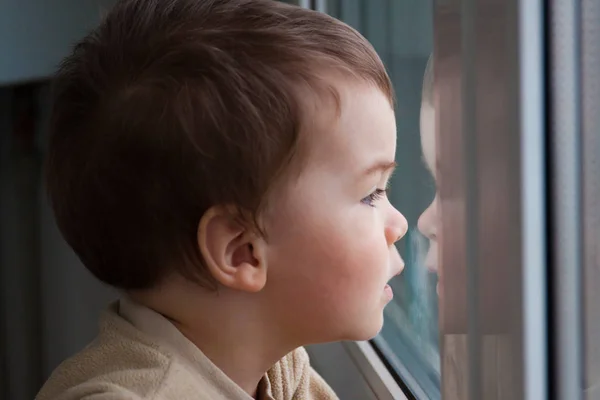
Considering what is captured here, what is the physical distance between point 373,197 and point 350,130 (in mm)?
66

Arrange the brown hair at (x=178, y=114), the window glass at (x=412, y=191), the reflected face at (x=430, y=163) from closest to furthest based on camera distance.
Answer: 1. the brown hair at (x=178, y=114)
2. the reflected face at (x=430, y=163)
3. the window glass at (x=412, y=191)

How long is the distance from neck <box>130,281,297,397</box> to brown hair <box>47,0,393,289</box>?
A: 0.06ft

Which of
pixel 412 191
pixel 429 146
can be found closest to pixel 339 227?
pixel 429 146

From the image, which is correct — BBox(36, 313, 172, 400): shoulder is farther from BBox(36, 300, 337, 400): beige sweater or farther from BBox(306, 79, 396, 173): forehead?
BBox(306, 79, 396, 173): forehead

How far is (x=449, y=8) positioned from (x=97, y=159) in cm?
28

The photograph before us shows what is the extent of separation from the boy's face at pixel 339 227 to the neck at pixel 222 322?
0.07 ft

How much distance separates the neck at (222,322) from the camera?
2.02ft

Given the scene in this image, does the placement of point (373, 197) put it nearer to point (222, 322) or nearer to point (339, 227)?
point (339, 227)

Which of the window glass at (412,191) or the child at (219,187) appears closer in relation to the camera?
the child at (219,187)

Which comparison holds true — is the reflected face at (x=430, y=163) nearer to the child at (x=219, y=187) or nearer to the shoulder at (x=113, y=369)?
the child at (x=219, y=187)

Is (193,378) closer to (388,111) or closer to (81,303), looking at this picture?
(388,111)

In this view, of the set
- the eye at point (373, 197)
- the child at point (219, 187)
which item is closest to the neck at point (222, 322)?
the child at point (219, 187)

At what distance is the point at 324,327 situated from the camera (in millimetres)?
616

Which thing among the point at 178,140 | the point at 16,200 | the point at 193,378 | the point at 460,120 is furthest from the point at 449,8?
the point at 16,200
